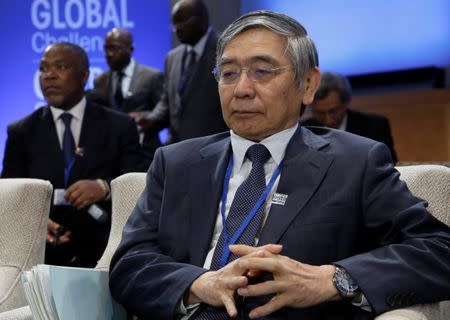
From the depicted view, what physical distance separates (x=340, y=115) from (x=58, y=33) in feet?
10.6

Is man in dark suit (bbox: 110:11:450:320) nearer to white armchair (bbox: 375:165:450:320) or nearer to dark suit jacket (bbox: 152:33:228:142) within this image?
white armchair (bbox: 375:165:450:320)

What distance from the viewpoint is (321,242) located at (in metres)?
2.19

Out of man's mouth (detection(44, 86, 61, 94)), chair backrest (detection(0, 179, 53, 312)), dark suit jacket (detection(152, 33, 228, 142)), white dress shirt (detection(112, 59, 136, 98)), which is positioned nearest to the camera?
chair backrest (detection(0, 179, 53, 312))

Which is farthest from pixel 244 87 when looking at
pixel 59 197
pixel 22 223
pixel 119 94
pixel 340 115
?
pixel 119 94

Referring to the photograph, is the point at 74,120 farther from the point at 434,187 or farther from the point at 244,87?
the point at 434,187

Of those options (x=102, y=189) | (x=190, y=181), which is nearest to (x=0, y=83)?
(x=102, y=189)

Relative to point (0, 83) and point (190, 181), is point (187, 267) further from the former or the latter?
point (0, 83)

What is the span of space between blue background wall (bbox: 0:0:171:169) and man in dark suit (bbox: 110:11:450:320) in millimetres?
4708

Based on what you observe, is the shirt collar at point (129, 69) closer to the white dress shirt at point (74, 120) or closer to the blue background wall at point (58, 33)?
the blue background wall at point (58, 33)

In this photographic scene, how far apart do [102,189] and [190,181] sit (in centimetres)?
150

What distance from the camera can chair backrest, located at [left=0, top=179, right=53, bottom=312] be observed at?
2.92 m

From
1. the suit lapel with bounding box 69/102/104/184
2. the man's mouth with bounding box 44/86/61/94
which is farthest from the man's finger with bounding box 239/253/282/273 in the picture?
the man's mouth with bounding box 44/86/61/94

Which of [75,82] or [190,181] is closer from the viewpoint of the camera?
[190,181]

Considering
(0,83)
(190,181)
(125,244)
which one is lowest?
(0,83)
